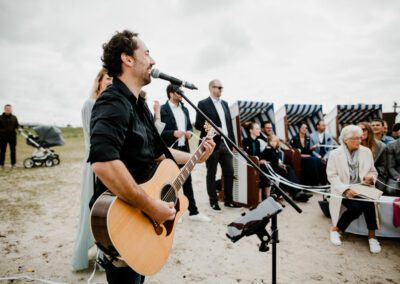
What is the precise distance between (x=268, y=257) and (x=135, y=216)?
8.47 feet

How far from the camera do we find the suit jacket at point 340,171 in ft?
13.3

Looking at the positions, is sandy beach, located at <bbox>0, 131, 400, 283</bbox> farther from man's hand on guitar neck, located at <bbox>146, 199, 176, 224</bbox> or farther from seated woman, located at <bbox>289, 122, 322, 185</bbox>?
seated woman, located at <bbox>289, 122, 322, 185</bbox>

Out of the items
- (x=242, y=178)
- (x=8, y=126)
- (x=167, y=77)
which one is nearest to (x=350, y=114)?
(x=242, y=178)

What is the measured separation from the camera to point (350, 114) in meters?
9.33

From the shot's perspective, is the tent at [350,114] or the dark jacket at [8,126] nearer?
the tent at [350,114]

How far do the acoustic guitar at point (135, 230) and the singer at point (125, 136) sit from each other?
0.19 ft

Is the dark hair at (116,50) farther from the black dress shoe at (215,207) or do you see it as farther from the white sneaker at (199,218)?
the black dress shoe at (215,207)

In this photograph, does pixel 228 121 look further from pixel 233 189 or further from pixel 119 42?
pixel 119 42

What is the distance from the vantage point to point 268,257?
3402mm

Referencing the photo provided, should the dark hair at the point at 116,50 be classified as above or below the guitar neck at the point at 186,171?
above

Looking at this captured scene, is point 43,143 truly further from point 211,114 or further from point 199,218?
point 199,218

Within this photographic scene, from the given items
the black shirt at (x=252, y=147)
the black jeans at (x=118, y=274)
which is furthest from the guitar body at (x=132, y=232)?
the black shirt at (x=252, y=147)

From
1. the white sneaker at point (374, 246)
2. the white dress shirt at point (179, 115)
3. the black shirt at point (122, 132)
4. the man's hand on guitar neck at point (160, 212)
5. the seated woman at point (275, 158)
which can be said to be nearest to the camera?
the black shirt at point (122, 132)

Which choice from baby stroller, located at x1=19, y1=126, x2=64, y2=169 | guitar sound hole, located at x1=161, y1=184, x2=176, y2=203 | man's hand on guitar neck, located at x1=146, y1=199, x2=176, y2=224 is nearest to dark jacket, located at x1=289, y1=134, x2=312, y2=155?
guitar sound hole, located at x1=161, y1=184, x2=176, y2=203
